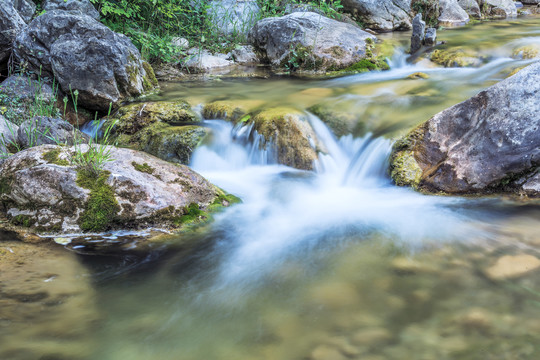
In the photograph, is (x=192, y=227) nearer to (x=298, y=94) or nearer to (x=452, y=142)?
(x=452, y=142)

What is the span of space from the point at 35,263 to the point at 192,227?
1249 mm

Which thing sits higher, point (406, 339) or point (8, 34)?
point (8, 34)

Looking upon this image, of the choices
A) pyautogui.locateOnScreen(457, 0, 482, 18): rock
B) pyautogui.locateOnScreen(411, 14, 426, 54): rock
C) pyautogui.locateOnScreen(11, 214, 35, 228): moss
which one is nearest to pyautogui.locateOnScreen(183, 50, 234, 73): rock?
pyautogui.locateOnScreen(411, 14, 426, 54): rock

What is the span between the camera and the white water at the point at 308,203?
10.9 feet

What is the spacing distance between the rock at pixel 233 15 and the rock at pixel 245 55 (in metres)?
0.65

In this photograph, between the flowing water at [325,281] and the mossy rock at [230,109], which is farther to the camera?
the mossy rock at [230,109]

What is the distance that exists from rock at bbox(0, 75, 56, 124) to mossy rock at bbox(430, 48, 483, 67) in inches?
282

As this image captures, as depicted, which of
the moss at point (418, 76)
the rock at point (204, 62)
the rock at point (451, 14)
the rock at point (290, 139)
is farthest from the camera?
the rock at point (451, 14)

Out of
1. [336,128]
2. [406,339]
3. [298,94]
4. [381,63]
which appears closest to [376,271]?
[406,339]

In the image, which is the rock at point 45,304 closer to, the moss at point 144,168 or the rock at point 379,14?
the moss at point 144,168

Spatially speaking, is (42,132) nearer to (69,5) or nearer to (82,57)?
(82,57)

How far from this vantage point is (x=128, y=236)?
3299mm

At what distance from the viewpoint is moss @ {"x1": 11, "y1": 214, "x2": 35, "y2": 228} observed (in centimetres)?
332

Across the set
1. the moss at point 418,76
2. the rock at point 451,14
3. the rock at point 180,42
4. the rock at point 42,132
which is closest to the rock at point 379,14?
the rock at point 451,14
